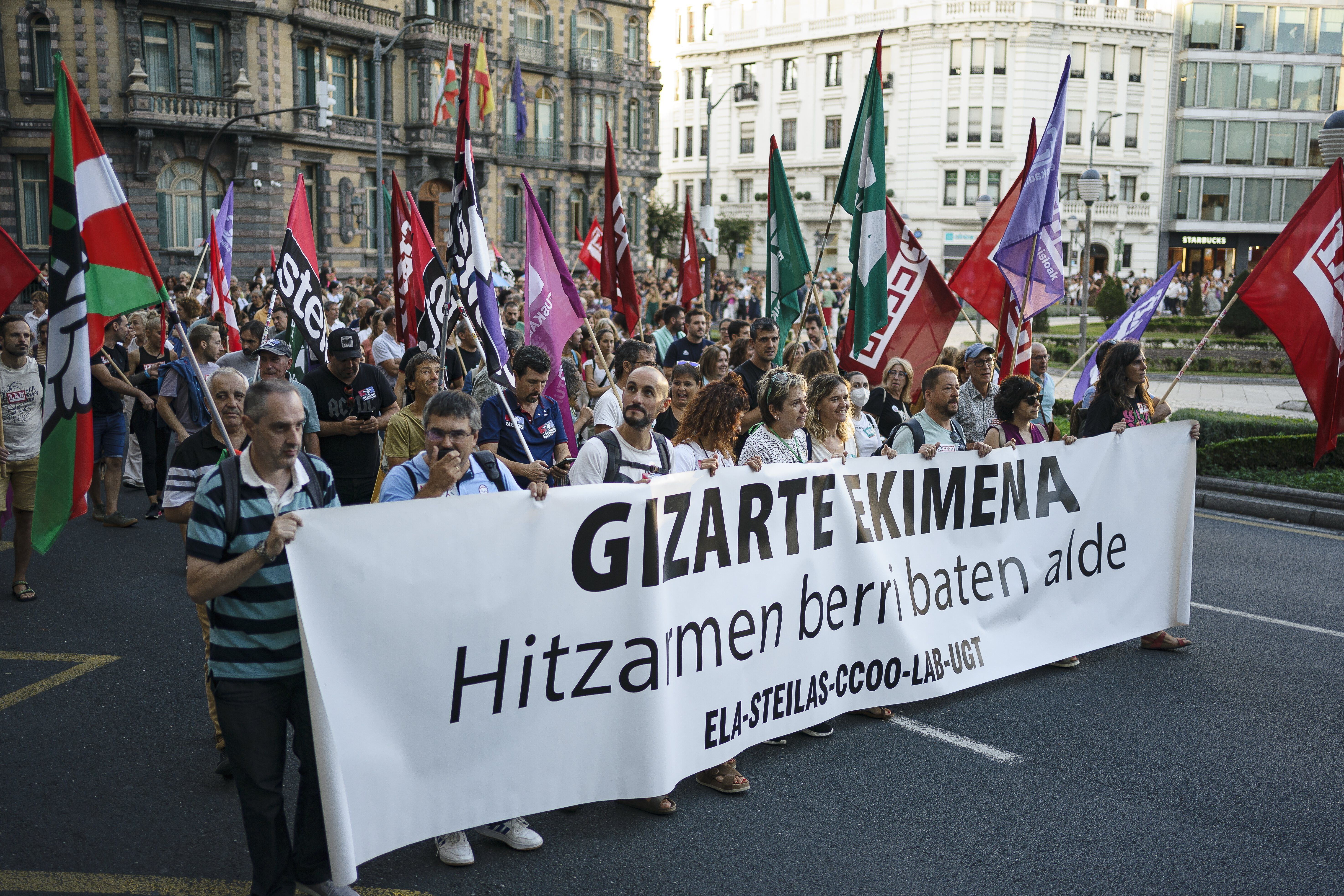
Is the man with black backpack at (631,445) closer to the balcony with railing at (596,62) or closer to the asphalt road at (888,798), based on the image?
the asphalt road at (888,798)

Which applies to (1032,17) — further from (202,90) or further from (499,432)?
(499,432)

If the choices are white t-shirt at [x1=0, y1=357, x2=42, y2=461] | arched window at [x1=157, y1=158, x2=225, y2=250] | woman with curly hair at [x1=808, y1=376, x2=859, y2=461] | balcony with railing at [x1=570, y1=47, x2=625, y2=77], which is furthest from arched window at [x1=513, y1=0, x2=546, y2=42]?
woman with curly hair at [x1=808, y1=376, x2=859, y2=461]

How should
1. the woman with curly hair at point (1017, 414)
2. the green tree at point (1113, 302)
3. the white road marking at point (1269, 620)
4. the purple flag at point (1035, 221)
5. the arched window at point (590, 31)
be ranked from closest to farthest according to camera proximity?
the woman with curly hair at point (1017, 414) < the white road marking at point (1269, 620) < the purple flag at point (1035, 221) < the green tree at point (1113, 302) < the arched window at point (590, 31)

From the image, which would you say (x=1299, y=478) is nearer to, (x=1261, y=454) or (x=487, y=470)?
(x=1261, y=454)

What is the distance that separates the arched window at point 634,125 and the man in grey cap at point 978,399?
1815 inches

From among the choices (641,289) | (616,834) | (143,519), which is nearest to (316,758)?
(616,834)

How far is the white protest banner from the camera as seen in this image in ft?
12.6

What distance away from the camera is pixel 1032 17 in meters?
60.5

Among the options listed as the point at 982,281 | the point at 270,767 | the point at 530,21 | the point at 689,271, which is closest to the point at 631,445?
the point at 270,767

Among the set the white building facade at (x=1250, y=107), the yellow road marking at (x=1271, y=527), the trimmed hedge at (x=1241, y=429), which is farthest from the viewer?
the white building facade at (x=1250, y=107)

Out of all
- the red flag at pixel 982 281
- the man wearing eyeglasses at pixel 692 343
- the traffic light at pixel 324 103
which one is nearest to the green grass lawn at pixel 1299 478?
the red flag at pixel 982 281

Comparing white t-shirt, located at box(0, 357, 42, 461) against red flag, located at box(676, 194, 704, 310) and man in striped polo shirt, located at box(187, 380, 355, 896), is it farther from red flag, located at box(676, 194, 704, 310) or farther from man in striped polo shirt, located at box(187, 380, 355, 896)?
red flag, located at box(676, 194, 704, 310)

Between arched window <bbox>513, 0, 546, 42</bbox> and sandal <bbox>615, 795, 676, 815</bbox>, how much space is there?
46.0 m

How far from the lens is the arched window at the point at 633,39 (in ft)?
166
